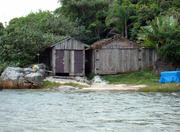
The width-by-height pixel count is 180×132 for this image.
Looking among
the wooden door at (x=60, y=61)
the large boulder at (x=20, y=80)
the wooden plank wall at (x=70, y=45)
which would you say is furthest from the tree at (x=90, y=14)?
the large boulder at (x=20, y=80)

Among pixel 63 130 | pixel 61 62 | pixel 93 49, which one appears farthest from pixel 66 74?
pixel 63 130

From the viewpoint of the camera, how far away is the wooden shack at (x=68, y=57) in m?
21.7

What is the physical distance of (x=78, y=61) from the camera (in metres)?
22.0

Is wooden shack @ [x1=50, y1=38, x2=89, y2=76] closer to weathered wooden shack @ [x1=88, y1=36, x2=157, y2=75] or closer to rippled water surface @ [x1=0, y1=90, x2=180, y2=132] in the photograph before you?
weathered wooden shack @ [x1=88, y1=36, x2=157, y2=75]

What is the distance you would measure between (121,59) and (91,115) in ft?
42.9

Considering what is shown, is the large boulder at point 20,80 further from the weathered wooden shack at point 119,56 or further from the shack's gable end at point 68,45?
the weathered wooden shack at point 119,56

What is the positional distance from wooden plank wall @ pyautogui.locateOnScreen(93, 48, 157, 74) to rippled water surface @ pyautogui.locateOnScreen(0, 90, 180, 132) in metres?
8.94

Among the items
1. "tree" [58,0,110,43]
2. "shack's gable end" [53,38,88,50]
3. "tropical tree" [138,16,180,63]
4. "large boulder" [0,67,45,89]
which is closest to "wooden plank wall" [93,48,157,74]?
"tropical tree" [138,16,180,63]

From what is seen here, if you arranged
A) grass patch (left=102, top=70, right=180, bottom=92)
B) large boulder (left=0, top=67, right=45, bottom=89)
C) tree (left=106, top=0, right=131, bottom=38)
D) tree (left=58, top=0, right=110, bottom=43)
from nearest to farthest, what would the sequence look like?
large boulder (left=0, top=67, right=45, bottom=89) → grass patch (left=102, top=70, right=180, bottom=92) → tree (left=106, top=0, right=131, bottom=38) → tree (left=58, top=0, right=110, bottom=43)

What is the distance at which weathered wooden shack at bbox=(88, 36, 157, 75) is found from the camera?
2200cm

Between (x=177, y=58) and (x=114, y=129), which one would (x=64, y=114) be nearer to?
(x=114, y=129)

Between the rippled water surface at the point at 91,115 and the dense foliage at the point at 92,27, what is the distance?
8.84 metres

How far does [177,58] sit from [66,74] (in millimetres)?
9079

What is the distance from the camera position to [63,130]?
297 inches
